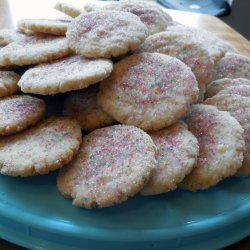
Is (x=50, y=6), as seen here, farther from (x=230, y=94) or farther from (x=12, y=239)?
(x=12, y=239)

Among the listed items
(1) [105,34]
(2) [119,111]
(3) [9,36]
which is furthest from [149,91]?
(3) [9,36]

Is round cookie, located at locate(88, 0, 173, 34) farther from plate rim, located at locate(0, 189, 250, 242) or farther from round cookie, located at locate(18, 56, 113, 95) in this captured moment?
plate rim, located at locate(0, 189, 250, 242)

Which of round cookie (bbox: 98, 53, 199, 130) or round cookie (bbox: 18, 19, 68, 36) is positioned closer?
round cookie (bbox: 98, 53, 199, 130)

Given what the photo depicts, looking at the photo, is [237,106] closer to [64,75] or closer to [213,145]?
[213,145]

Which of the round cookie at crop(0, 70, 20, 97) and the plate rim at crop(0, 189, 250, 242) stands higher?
the round cookie at crop(0, 70, 20, 97)

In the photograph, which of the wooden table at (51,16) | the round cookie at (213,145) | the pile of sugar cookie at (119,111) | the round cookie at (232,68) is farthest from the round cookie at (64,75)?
the wooden table at (51,16)

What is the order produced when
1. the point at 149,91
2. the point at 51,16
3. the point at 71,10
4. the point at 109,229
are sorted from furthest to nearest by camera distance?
the point at 51,16 → the point at 71,10 → the point at 149,91 → the point at 109,229

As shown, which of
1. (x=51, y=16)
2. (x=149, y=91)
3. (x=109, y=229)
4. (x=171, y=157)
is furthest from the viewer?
(x=51, y=16)

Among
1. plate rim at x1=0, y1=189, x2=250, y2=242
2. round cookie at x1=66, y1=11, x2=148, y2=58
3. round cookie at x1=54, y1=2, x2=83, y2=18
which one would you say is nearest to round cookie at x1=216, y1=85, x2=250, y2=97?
round cookie at x1=66, y1=11, x2=148, y2=58
